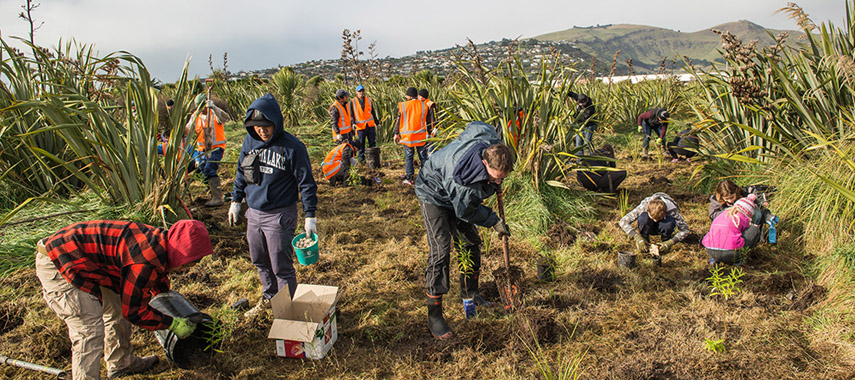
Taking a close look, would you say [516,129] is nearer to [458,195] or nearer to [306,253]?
[458,195]

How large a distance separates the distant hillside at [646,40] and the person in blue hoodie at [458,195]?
5104 inches

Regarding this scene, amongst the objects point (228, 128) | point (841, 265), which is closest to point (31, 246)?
point (841, 265)

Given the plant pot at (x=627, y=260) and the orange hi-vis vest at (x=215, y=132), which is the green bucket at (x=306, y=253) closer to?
the plant pot at (x=627, y=260)

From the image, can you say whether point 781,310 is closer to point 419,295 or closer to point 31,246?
point 419,295

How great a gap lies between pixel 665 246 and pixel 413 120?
13.5 feet

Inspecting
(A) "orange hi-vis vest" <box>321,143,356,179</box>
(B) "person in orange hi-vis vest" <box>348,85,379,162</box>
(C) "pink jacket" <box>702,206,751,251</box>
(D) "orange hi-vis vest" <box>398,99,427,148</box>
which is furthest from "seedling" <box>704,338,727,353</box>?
(B) "person in orange hi-vis vest" <box>348,85,379,162</box>

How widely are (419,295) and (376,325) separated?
55 centimetres

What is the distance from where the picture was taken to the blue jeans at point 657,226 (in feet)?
14.4

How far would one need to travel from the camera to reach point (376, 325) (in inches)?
129

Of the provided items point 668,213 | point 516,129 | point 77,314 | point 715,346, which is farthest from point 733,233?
point 77,314

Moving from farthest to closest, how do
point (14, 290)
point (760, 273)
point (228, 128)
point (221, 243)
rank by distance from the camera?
point (228, 128) → point (221, 243) → point (760, 273) → point (14, 290)

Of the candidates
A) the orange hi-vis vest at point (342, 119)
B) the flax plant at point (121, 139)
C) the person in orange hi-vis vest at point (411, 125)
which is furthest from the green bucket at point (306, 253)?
the orange hi-vis vest at point (342, 119)

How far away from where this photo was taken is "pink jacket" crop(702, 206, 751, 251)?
3.78 meters

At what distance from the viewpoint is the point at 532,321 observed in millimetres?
3004
